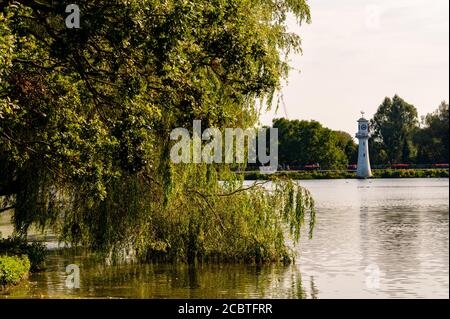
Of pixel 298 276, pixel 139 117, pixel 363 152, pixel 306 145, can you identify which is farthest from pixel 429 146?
pixel 139 117

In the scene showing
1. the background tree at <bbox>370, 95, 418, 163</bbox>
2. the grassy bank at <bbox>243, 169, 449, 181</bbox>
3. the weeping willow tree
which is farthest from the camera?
the background tree at <bbox>370, 95, 418, 163</bbox>

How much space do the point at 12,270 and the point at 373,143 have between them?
A: 4197 inches

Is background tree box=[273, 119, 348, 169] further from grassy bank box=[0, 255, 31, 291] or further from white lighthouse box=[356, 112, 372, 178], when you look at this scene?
grassy bank box=[0, 255, 31, 291]

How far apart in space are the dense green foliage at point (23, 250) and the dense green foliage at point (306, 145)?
301ft

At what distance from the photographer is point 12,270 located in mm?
17016

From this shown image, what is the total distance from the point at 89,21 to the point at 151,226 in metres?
8.90

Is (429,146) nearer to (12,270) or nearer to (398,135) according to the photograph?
(398,135)

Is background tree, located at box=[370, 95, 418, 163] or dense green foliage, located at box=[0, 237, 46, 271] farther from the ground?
background tree, located at box=[370, 95, 418, 163]

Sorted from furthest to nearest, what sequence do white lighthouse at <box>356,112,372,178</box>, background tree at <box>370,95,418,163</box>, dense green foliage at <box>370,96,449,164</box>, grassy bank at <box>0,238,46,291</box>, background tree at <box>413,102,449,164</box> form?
background tree at <box>370,95,418,163</box>
dense green foliage at <box>370,96,449,164</box>
white lighthouse at <box>356,112,372,178</box>
background tree at <box>413,102,449,164</box>
grassy bank at <box>0,238,46,291</box>

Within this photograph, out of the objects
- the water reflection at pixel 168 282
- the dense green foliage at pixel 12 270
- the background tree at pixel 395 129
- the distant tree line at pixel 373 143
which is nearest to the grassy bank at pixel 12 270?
the dense green foliage at pixel 12 270

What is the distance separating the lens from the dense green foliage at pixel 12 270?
1661 cm

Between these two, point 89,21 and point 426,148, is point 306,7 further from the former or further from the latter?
point 426,148

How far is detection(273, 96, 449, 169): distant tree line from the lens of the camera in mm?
111562

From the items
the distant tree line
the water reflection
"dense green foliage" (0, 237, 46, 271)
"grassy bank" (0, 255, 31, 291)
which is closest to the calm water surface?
the water reflection
